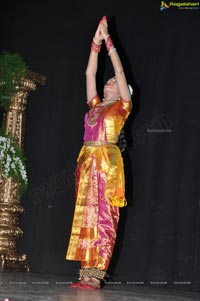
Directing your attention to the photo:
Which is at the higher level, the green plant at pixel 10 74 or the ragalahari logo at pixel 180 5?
the ragalahari logo at pixel 180 5

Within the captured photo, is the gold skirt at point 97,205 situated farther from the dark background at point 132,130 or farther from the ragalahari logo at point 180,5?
the ragalahari logo at point 180,5

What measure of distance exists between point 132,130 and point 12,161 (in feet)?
3.58

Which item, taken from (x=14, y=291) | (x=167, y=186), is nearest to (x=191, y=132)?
(x=167, y=186)

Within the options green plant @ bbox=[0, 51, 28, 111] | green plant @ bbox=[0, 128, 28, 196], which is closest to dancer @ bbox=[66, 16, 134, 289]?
green plant @ bbox=[0, 128, 28, 196]

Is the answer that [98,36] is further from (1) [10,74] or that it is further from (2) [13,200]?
(2) [13,200]

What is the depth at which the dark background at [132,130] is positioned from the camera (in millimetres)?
4340

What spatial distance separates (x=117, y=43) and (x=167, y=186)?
1334mm

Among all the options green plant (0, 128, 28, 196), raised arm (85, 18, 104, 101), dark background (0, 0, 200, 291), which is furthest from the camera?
green plant (0, 128, 28, 196)

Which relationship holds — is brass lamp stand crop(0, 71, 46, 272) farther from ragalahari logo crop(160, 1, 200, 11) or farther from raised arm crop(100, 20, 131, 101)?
raised arm crop(100, 20, 131, 101)

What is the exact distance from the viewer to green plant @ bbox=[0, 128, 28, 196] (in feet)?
16.0

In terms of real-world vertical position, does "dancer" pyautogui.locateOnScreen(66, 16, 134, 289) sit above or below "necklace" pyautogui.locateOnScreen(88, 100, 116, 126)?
below

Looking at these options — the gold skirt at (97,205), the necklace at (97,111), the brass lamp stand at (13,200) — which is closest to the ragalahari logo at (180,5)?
the brass lamp stand at (13,200)

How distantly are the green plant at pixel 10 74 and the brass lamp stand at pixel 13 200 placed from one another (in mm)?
65

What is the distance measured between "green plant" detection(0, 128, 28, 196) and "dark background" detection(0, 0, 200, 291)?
25 centimetres
